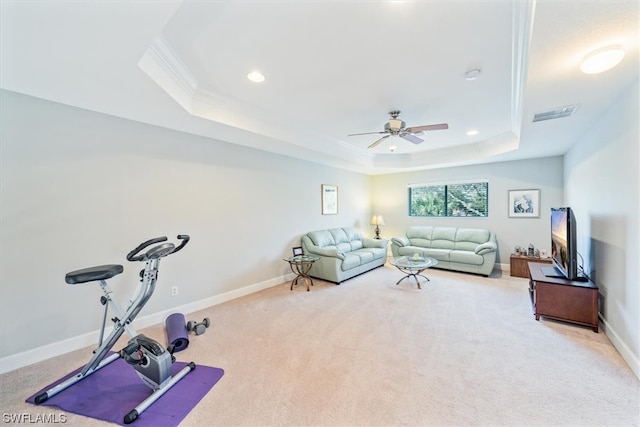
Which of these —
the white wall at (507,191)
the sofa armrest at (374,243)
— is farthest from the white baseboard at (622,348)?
the sofa armrest at (374,243)

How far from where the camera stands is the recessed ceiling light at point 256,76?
2.64 meters

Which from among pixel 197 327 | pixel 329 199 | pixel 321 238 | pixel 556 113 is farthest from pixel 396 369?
pixel 329 199

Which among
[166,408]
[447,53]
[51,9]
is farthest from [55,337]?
[447,53]

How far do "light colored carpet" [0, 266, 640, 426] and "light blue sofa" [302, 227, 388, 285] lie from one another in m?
1.12

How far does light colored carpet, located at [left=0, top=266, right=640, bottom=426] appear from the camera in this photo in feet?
5.85

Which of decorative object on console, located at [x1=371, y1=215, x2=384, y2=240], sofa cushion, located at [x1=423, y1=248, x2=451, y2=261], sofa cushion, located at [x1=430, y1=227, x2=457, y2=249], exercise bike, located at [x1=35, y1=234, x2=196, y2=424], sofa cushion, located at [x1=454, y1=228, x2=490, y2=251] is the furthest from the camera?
decorative object on console, located at [x1=371, y1=215, x2=384, y2=240]

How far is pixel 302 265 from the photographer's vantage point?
15.9 ft

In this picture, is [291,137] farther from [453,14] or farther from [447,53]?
[453,14]

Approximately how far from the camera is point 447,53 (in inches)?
91.0

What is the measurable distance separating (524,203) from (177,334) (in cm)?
668

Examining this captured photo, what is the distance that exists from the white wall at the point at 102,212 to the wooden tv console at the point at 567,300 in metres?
3.93

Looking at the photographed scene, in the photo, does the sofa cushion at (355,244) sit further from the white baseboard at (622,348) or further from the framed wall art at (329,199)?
the white baseboard at (622,348)

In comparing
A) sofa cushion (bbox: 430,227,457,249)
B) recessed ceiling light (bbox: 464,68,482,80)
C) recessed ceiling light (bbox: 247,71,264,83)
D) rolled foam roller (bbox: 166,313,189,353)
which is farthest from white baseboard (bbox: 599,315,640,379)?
recessed ceiling light (bbox: 247,71,264,83)
